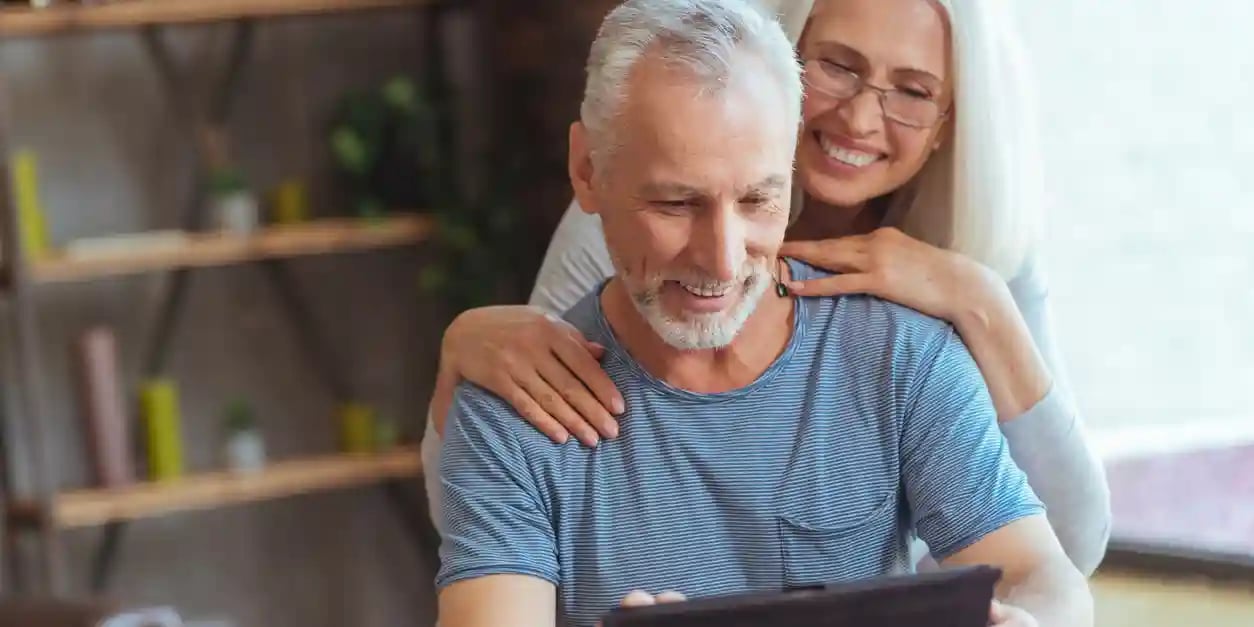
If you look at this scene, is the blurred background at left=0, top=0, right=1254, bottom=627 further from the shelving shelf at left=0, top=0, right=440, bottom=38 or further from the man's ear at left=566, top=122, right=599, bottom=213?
the man's ear at left=566, top=122, right=599, bottom=213

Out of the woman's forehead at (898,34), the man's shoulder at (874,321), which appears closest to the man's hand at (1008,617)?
the man's shoulder at (874,321)

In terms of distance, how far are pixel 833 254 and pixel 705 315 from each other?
0.24m

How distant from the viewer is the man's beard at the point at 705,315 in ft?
5.01

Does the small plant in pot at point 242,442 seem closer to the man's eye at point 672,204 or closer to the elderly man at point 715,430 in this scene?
the elderly man at point 715,430

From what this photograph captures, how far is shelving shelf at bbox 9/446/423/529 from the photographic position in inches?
136

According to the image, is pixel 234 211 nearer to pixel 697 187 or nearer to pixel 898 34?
pixel 898 34

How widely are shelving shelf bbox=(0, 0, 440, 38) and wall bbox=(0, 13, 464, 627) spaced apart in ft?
0.61

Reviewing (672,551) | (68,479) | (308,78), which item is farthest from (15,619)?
(308,78)

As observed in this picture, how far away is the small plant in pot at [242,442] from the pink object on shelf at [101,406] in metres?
0.24

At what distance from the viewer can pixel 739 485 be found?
1.57 meters

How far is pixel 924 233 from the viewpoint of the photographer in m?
1.92

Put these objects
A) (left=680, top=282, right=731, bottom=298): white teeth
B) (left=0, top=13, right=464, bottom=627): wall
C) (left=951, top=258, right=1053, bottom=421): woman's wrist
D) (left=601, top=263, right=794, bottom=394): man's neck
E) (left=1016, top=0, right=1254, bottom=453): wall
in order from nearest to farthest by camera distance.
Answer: (left=680, top=282, right=731, bottom=298): white teeth → (left=601, top=263, right=794, bottom=394): man's neck → (left=951, top=258, right=1053, bottom=421): woman's wrist → (left=1016, top=0, right=1254, bottom=453): wall → (left=0, top=13, right=464, bottom=627): wall

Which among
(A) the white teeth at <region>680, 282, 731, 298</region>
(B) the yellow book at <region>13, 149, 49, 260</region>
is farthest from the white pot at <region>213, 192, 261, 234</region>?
(A) the white teeth at <region>680, 282, 731, 298</region>

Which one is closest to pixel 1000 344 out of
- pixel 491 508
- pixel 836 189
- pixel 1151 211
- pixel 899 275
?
pixel 899 275
